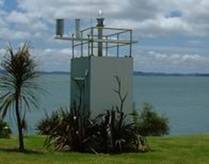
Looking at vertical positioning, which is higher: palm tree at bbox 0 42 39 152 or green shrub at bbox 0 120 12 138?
palm tree at bbox 0 42 39 152

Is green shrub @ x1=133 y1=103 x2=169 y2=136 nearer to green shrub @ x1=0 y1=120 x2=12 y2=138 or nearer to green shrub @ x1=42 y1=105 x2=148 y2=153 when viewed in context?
green shrub @ x1=0 y1=120 x2=12 y2=138

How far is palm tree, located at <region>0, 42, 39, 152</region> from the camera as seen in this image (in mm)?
18219

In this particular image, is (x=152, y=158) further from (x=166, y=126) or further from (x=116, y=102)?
(x=166, y=126)

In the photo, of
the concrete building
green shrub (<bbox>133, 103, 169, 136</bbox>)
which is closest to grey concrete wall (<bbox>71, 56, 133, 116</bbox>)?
the concrete building

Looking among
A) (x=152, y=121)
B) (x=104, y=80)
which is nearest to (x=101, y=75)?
(x=104, y=80)

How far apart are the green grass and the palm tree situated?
988 mm

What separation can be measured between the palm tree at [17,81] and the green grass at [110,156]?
988 mm

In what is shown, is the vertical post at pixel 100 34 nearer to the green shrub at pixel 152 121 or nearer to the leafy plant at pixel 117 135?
the leafy plant at pixel 117 135

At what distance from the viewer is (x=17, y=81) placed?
1828 centimetres

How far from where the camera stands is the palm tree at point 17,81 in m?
18.2

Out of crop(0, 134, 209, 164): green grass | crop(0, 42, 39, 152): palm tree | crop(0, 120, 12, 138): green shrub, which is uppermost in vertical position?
crop(0, 42, 39, 152): palm tree

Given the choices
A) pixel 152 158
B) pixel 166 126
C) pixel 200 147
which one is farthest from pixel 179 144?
pixel 166 126

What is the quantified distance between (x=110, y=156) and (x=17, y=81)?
322 cm

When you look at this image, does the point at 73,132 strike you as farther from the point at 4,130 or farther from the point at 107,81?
the point at 4,130
